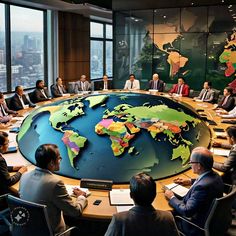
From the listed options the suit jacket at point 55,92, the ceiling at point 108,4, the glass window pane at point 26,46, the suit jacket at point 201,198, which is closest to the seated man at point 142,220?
the suit jacket at point 201,198

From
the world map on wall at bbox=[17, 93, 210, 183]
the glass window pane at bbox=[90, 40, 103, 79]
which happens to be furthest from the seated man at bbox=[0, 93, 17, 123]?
the glass window pane at bbox=[90, 40, 103, 79]

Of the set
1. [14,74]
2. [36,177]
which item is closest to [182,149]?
[36,177]

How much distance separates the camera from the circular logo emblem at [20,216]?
280cm

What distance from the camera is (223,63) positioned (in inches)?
464

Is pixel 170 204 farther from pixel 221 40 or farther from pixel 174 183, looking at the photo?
pixel 221 40

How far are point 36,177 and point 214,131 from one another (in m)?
3.96

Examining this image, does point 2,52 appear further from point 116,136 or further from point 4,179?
point 4,179

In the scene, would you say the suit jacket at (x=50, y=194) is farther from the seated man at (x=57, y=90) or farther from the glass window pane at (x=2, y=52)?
the glass window pane at (x=2, y=52)

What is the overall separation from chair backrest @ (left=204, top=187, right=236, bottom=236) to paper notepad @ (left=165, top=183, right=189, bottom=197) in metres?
0.50

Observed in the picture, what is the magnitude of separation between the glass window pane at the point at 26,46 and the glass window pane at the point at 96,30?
→ 380 cm

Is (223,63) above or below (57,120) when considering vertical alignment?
above

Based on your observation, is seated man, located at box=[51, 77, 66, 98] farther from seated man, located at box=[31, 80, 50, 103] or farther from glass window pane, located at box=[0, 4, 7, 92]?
glass window pane, located at box=[0, 4, 7, 92]

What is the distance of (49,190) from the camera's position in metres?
2.91

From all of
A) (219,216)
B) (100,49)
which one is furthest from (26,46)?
(219,216)
